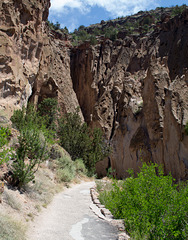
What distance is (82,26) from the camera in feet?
238

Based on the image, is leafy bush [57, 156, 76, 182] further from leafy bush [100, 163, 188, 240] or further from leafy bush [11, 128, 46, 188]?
leafy bush [100, 163, 188, 240]

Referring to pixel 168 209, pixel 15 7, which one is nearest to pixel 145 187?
pixel 168 209

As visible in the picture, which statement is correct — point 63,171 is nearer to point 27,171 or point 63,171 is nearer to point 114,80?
point 27,171

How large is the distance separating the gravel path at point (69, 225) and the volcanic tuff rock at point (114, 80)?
431cm

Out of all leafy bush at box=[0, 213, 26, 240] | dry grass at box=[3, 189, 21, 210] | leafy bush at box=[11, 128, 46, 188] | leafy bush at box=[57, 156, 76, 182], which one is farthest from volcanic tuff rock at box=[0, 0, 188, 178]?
leafy bush at box=[0, 213, 26, 240]

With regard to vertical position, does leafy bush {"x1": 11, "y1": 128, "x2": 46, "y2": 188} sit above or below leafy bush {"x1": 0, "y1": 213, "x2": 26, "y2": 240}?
above

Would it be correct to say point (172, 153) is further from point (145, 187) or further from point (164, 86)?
point (145, 187)

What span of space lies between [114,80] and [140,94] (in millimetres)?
7671

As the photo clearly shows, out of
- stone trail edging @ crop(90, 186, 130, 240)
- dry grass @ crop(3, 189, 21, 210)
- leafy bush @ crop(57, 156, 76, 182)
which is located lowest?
stone trail edging @ crop(90, 186, 130, 240)

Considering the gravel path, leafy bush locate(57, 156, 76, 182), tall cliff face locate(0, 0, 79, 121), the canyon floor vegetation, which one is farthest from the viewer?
tall cliff face locate(0, 0, 79, 121)

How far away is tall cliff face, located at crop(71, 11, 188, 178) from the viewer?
17797 millimetres

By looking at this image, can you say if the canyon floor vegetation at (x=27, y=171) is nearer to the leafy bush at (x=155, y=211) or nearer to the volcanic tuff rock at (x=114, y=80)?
the leafy bush at (x=155, y=211)

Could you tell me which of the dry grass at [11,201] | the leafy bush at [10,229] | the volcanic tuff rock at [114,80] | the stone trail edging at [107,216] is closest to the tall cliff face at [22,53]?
the volcanic tuff rock at [114,80]

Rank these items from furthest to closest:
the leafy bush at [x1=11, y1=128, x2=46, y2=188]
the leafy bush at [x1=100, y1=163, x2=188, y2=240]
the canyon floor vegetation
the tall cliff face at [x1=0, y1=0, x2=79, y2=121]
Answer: the tall cliff face at [x1=0, y1=0, x2=79, y2=121] → the leafy bush at [x1=11, y1=128, x2=46, y2=188] → the canyon floor vegetation → the leafy bush at [x1=100, y1=163, x2=188, y2=240]
